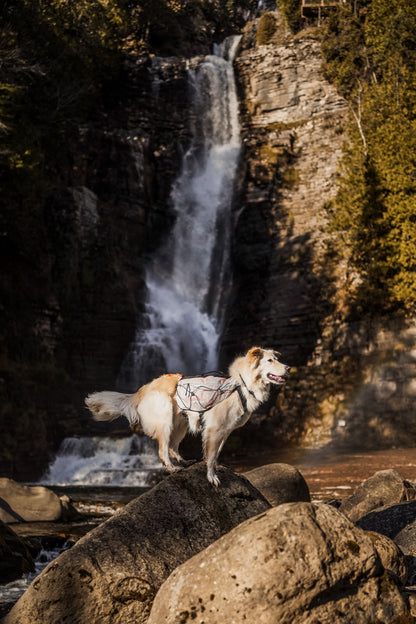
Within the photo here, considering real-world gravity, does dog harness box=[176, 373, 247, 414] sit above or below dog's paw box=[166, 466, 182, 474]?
above

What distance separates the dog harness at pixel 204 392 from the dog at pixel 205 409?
13 millimetres

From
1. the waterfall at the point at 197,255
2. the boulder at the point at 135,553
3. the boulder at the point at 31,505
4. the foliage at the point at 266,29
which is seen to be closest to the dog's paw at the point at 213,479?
the boulder at the point at 135,553

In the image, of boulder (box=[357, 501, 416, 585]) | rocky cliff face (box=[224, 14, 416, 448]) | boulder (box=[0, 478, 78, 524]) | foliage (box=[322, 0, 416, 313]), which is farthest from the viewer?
rocky cliff face (box=[224, 14, 416, 448])

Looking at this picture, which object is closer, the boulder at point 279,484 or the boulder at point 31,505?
the boulder at point 279,484

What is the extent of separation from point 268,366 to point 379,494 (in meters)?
7.85

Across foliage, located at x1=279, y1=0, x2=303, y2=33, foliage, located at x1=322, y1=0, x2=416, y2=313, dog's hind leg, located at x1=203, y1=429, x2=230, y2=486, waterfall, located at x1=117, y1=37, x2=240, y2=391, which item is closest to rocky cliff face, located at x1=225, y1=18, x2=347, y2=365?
foliage, located at x1=279, y1=0, x2=303, y2=33

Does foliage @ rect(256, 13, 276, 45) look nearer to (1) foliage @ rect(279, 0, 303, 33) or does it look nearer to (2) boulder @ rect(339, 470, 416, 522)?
(1) foliage @ rect(279, 0, 303, 33)

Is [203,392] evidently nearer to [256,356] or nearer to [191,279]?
[256,356]

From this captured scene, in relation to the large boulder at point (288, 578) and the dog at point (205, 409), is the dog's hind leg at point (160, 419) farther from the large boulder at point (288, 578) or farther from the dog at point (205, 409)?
the large boulder at point (288, 578)

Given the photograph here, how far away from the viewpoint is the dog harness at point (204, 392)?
6.89 meters

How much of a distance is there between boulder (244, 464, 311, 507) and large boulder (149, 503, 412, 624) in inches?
312

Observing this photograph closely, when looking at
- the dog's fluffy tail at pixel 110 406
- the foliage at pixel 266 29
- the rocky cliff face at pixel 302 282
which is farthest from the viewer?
the foliage at pixel 266 29

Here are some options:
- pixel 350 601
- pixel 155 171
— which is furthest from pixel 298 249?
pixel 350 601

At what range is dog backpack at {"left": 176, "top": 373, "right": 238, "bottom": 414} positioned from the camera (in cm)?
689
